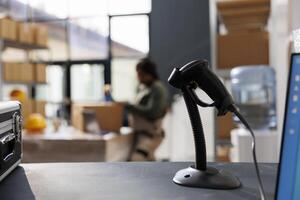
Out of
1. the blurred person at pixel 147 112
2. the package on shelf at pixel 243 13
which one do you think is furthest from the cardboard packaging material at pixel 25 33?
the package on shelf at pixel 243 13

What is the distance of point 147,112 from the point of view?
263 centimetres

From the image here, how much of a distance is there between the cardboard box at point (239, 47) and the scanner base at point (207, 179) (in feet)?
6.36

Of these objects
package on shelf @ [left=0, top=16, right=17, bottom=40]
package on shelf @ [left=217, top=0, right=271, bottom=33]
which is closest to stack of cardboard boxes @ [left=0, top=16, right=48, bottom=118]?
package on shelf @ [left=0, top=16, right=17, bottom=40]

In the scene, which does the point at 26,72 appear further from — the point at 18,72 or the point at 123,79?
the point at 123,79

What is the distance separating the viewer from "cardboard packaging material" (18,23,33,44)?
3441mm

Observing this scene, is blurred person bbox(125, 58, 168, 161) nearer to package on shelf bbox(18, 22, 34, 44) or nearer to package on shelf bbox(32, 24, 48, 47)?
package on shelf bbox(18, 22, 34, 44)

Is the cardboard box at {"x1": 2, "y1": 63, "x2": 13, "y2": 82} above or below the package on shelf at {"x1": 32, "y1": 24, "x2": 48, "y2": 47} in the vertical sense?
below

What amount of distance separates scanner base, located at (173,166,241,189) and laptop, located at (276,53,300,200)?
0.20 metres

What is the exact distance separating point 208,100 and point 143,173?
22cm

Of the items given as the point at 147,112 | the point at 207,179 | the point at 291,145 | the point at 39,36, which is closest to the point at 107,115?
the point at 147,112

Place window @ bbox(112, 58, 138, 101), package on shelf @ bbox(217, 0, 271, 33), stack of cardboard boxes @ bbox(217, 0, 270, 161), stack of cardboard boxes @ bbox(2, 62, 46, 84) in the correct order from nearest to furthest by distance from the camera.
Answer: package on shelf @ bbox(217, 0, 271, 33), stack of cardboard boxes @ bbox(217, 0, 270, 161), stack of cardboard boxes @ bbox(2, 62, 46, 84), window @ bbox(112, 58, 138, 101)

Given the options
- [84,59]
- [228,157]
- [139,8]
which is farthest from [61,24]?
[228,157]

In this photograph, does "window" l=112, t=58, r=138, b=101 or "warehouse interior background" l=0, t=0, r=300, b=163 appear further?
"window" l=112, t=58, r=138, b=101

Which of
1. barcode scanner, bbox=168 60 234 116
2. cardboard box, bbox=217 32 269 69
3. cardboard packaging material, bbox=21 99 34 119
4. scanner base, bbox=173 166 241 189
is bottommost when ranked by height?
cardboard packaging material, bbox=21 99 34 119
